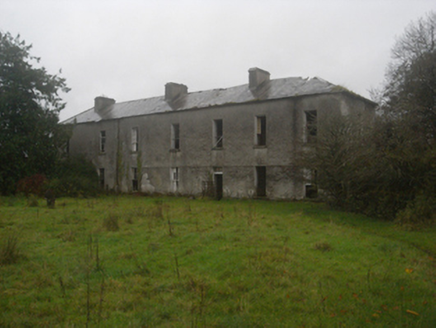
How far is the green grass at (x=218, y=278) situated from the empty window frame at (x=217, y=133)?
47.6ft

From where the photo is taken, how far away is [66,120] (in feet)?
122

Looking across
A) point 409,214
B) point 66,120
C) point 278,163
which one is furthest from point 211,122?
point 66,120

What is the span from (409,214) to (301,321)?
9.81 m

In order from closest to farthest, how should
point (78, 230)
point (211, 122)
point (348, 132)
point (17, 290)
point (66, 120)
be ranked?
1. point (17, 290)
2. point (78, 230)
3. point (348, 132)
4. point (211, 122)
5. point (66, 120)

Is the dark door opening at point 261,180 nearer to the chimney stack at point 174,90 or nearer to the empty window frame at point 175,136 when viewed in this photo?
the empty window frame at point 175,136

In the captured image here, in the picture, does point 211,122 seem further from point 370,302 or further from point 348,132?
point 370,302

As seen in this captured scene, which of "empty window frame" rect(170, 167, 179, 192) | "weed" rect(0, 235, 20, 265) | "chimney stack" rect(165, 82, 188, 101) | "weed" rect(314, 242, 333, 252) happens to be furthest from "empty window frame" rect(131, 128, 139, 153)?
"weed" rect(314, 242, 333, 252)

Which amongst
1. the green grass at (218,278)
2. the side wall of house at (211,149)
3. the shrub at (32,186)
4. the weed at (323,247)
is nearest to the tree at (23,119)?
the shrub at (32,186)

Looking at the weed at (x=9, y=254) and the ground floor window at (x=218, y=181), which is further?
the ground floor window at (x=218, y=181)

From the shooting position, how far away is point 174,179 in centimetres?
2759

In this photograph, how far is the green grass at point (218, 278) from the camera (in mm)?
5105

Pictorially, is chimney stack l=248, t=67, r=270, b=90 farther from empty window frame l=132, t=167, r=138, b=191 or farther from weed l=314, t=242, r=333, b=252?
weed l=314, t=242, r=333, b=252

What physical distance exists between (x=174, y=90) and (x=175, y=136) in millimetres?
4376

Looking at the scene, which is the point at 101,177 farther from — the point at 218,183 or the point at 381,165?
the point at 381,165
